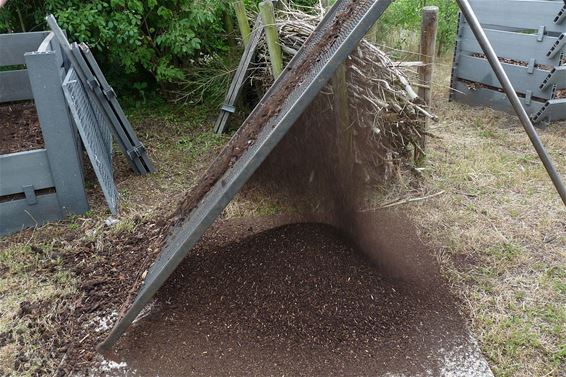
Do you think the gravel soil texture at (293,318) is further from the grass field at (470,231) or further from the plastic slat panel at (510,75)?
the plastic slat panel at (510,75)

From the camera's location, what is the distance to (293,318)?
8.41 feet

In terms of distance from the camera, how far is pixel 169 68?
5602 millimetres

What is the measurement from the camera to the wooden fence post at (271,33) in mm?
4648

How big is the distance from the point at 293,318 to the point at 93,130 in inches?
101

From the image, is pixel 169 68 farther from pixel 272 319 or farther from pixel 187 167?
pixel 272 319

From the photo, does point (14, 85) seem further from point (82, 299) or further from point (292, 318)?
point (292, 318)

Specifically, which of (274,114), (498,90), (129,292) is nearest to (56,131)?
(129,292)

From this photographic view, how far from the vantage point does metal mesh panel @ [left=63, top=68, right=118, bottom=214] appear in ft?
11.8

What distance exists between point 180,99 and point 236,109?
2.78 ft

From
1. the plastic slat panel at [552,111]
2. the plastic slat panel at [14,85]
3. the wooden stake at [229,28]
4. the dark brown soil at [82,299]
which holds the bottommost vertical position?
the dark brown soil at [82,299]

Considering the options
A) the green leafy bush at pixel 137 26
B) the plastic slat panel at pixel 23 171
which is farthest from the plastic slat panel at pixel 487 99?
the plastic slat panel at pixel 23 171

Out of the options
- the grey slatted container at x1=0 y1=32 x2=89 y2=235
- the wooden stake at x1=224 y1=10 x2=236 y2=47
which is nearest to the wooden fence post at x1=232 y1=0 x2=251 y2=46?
the wooden stake at x1=224 y1=10 x2=236 y2=47

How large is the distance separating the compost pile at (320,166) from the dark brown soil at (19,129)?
143 cm

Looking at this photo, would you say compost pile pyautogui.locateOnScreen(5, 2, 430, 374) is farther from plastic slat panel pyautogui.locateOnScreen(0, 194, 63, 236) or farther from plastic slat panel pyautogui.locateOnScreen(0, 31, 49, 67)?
plastic slat panel pyautogui.locateOnScreen(0, 31, 49, 67)
